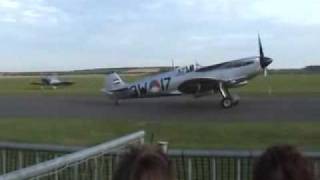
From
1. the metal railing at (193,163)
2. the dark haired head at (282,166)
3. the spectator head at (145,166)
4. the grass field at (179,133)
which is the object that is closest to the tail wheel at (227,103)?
the grass field at (179,133)

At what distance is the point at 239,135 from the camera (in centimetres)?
1886

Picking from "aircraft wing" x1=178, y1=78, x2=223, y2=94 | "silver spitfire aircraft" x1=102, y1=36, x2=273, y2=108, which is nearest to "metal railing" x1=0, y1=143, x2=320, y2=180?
"silver spitfire aircraft" x1=102, y1=36, x2=273, y2=108

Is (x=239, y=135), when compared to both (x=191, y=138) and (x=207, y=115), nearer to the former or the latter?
(x=191, y=138)

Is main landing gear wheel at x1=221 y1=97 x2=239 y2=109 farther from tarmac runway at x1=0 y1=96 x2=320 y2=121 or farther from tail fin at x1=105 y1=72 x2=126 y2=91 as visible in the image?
tail fin at x1=105 y1=72 x2=126 y2=91

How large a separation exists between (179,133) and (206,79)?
14520 mm

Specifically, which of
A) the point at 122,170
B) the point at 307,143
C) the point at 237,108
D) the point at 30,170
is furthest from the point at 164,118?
the point at 122,170

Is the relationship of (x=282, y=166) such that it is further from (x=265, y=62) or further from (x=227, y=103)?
(x=265, y=62)

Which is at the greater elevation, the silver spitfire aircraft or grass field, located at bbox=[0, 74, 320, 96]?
the silver spitfire aircraft

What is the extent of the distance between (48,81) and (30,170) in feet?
259

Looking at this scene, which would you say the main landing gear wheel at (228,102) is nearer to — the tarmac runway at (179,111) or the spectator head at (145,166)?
the tarmac runway at (179,111)

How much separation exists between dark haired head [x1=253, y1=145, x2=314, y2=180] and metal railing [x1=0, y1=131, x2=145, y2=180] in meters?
1.76

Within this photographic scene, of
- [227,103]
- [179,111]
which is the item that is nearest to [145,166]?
[179,111]

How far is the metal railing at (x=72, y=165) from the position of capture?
3.99 metres

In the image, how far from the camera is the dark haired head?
2328 millimetres
